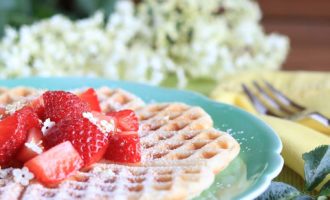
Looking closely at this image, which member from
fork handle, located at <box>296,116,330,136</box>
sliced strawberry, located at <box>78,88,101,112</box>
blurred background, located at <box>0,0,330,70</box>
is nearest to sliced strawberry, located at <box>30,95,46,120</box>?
sliced strawberry, located at <box>78,88,101,112</box>

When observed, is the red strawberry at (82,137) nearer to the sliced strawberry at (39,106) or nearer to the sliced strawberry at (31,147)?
the sliced strawberry at (31,147)

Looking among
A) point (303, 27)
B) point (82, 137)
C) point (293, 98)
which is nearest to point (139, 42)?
point (293, 98)

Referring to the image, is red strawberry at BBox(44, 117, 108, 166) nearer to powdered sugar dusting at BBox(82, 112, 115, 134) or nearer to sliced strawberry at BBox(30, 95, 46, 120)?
powdered sugar dusting at BBox(82, 112, 115, 134)

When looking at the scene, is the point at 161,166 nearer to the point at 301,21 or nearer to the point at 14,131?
the point at 14,131

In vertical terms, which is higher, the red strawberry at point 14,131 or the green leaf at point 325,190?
the red strawberry at point 14,131

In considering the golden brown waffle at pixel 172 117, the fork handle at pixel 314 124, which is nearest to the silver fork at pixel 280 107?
the fork handle at pixel 314 124

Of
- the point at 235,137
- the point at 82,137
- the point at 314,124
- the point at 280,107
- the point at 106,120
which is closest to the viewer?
the point at 82,137
